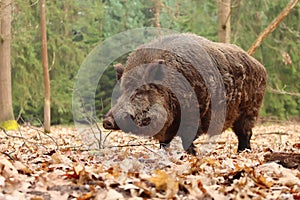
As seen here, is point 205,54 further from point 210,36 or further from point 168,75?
point 210,36

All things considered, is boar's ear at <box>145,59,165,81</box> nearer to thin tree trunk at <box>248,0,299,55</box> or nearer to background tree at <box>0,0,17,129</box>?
thin tree trunk at <box>248,0,299,55</box>

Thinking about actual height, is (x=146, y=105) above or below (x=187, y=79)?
below

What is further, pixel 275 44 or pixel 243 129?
pixel 275 44

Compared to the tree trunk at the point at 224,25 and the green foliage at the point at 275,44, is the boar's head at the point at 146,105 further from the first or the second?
the green foliage at the point at 275,44

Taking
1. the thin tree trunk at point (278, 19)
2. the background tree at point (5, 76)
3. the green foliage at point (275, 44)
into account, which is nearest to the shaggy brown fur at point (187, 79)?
the thin tree trunk at point (278, 19)

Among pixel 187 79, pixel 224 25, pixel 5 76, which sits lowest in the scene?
pixel 5 76

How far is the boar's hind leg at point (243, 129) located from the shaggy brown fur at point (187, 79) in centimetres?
8

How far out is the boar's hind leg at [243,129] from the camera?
24.6 feet

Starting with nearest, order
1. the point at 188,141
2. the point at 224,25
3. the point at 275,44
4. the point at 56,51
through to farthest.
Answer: the point at 188,141 < the point at 224,25 < the point at 56,51 < the point at 275,44

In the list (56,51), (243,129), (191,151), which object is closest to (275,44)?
(56,51)

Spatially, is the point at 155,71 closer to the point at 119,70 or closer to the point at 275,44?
the point at 119,70

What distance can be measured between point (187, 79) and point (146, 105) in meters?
0.77

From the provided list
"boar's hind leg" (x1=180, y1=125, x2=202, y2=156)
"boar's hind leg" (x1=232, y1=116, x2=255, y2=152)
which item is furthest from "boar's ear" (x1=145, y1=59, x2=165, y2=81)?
"boar's hind leg" (x1=232, y1=116, x2=255, y2=152)

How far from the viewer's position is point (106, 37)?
2703cm
